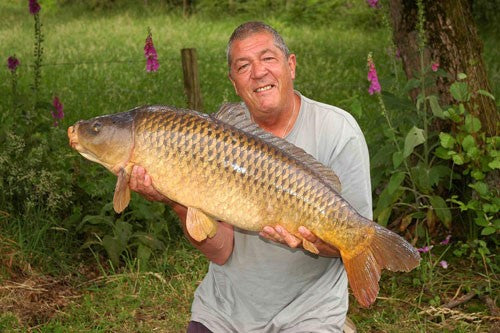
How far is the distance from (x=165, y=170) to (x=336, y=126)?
0.74 meters

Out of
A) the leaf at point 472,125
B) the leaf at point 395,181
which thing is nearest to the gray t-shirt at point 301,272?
the leaf at point 395,181

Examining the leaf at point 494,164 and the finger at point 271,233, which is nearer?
the finger at point 271,233

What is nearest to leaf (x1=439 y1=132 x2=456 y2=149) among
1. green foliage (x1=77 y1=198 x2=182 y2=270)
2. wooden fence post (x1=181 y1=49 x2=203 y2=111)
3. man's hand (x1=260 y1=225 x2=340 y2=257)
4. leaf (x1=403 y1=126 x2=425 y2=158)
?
leaf (x1=403 y1=126 x2=425 y2=158)

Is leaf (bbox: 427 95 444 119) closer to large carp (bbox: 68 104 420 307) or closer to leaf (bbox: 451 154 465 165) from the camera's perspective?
leaf (bbox: 451 154 465 165)

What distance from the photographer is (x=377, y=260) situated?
103 inches

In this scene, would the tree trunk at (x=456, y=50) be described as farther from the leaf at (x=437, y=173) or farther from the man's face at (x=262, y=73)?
the man's face at (x=262, y=73)

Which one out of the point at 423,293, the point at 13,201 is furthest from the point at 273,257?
the point at 13,201

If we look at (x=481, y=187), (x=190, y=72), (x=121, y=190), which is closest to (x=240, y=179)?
(x=121, y=190)

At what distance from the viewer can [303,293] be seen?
10.2 ft

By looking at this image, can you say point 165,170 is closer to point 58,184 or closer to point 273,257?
point 273,257

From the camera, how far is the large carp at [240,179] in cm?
257

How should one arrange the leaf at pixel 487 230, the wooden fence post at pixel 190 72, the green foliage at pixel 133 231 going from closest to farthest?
the leaf at pixel 487 230 < the green foliage at pixel 133 231 < the wooden fence post at pixel 190 72

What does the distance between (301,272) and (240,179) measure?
2.17 ft

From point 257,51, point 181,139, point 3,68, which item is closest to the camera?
point 181,139
